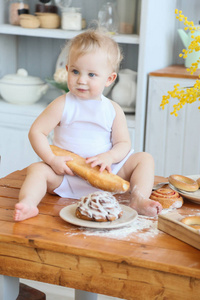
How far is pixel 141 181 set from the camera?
1377mm

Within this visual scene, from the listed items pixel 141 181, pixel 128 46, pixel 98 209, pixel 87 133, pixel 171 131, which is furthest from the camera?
pixel 128 46

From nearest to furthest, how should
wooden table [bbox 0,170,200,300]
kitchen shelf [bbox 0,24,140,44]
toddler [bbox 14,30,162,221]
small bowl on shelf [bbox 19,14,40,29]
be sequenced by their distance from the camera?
wooden table [bbox 0,170,200,300] < toddler [bbox 14,30,162,221] < kitchen shelf [bbox 0,24,140,44] < small bowl on shelf [bbox 19,14,40,29]

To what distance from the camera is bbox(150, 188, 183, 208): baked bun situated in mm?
1319

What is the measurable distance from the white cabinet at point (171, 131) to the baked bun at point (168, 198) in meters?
1.24

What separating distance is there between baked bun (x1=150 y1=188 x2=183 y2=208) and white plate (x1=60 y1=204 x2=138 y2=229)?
0.41 feet

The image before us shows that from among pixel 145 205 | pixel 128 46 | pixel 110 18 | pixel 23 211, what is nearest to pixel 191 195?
pixel 145 205

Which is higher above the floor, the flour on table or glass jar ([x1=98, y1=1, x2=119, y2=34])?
glass jar ([x1=98, y1=1, x2=119, y2=34])

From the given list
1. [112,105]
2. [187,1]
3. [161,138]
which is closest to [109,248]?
[112,105]

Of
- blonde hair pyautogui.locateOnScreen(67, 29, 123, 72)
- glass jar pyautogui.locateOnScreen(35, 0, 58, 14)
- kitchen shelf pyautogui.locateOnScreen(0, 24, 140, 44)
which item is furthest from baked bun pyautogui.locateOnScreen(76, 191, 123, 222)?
glass jar pyautogui.locateOnScreen(35, 0, 58, 14)

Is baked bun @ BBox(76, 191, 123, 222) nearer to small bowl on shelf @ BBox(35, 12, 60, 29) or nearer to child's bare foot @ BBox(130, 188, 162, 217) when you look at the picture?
child's bare foot @ BBox(130, 188, 162, 217)

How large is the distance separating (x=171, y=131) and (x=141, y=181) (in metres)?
1.28

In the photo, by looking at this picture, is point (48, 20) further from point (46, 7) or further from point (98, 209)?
point (98, 209)

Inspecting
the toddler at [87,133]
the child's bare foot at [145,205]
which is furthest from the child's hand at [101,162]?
the child's bare foot at [145,205]

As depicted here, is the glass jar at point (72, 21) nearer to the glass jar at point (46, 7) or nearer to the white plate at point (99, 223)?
the glass jar at point (46, 7)
